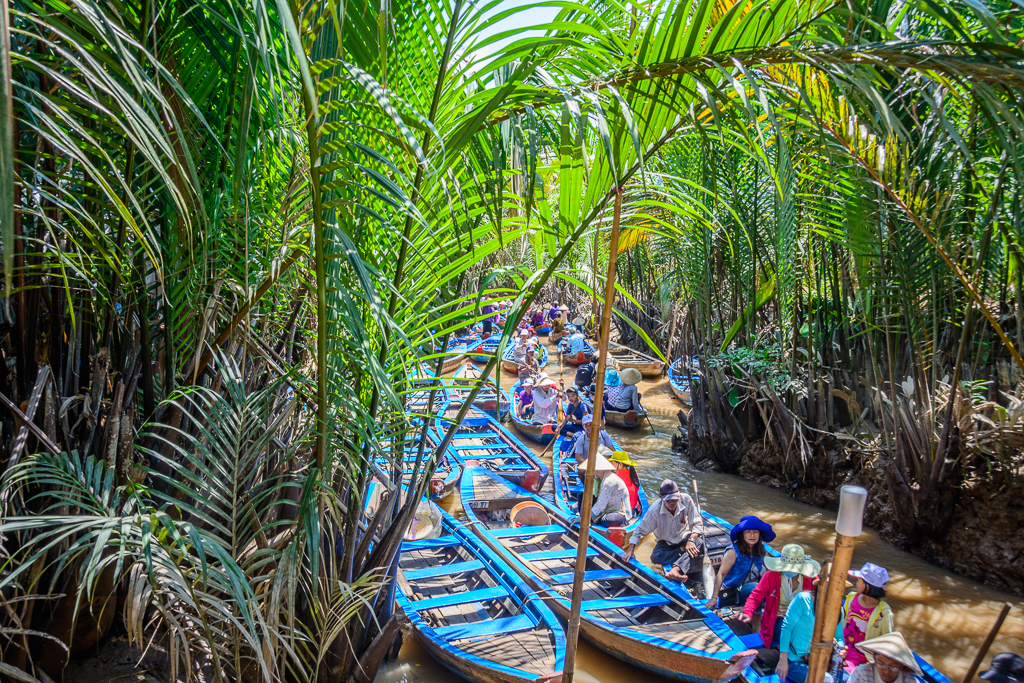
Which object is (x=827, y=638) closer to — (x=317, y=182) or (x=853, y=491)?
(x=853, y=491)

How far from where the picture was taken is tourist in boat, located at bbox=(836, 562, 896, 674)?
4273 millimetres

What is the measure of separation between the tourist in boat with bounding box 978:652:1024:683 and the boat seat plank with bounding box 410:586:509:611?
Result: 10.6 ft

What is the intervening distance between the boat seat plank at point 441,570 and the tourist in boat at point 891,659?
10.4 feet

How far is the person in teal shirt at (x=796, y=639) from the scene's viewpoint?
4.19 meters

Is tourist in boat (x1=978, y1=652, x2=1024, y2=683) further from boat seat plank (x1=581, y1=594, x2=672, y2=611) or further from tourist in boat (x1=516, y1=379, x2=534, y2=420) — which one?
tourist in boat (x1=516, y1=379, x2=534, y2=420)

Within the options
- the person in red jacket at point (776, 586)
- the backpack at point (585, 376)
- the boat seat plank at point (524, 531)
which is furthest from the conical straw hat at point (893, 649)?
the backpack at point (585, 376)

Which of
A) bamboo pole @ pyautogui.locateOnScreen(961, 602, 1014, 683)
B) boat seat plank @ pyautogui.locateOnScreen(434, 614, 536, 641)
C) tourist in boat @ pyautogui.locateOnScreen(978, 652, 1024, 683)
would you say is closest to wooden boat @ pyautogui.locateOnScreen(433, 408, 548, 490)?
boat seat plank @ pyautogui.locateOnScreen(434, 614, 536, 641)

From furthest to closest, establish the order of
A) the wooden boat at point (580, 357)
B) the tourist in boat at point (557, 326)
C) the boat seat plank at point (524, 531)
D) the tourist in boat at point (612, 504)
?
the tourist in boat at point (557, 326) < the wooden boat at point (580, 357) < the tourist in boat at point (612, 504) < the boat seat plank at point (524, 531)

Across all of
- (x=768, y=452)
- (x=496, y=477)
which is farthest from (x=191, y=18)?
(x=768, y=452)

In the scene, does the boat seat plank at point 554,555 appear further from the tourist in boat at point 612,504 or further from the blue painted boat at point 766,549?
the blue painted boat at point 766,549

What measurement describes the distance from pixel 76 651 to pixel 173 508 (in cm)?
71

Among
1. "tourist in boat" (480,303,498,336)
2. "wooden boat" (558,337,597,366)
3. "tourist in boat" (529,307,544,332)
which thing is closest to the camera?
"tourist in boat" (480,303,498,336)

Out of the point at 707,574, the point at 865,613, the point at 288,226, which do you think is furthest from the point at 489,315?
the point at 707,574

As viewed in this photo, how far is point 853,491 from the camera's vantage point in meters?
1.65
